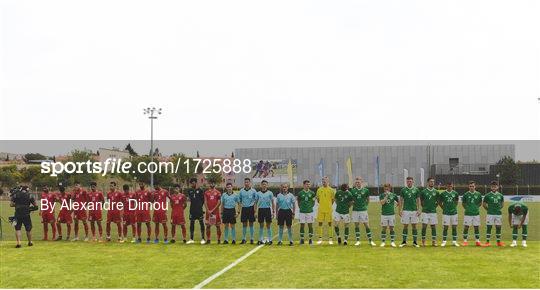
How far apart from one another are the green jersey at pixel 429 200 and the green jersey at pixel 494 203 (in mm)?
1550

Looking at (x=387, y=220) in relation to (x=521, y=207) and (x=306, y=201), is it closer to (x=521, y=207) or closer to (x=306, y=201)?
(x=306, y=201)

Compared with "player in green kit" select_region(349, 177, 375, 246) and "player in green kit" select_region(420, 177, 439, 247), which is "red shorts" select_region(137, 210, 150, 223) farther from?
"player in green kit" select_region(420, 177, 439, 247)

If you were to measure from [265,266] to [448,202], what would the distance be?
7071 mm

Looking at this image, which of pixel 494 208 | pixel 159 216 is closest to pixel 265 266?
pixel 159 216

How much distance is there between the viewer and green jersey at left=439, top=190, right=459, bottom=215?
17641 mm

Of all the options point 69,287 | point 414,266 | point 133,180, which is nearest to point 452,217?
point 414,266

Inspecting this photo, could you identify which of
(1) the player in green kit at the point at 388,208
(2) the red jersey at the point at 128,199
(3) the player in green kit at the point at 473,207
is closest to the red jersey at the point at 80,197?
(2) the red jersey at the point at 128,199

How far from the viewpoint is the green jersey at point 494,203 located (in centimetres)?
1759

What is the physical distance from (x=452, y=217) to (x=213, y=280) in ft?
29.6

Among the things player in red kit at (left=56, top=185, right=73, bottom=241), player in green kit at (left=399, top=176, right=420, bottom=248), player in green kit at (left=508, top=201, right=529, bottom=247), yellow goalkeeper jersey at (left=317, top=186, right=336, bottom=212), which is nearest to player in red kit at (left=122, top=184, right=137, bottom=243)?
player in red kit at (left=56, top=185, right=73, bottom=241)

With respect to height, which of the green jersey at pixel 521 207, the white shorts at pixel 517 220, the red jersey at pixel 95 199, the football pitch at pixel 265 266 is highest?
the red jersey at pixel 95 199

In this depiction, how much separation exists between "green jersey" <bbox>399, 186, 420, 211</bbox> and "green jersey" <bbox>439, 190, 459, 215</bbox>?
2.65ft

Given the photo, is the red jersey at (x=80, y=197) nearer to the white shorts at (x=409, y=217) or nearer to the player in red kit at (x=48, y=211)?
the player in red kit at (x=48, y=211)

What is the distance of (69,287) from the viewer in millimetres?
11070
